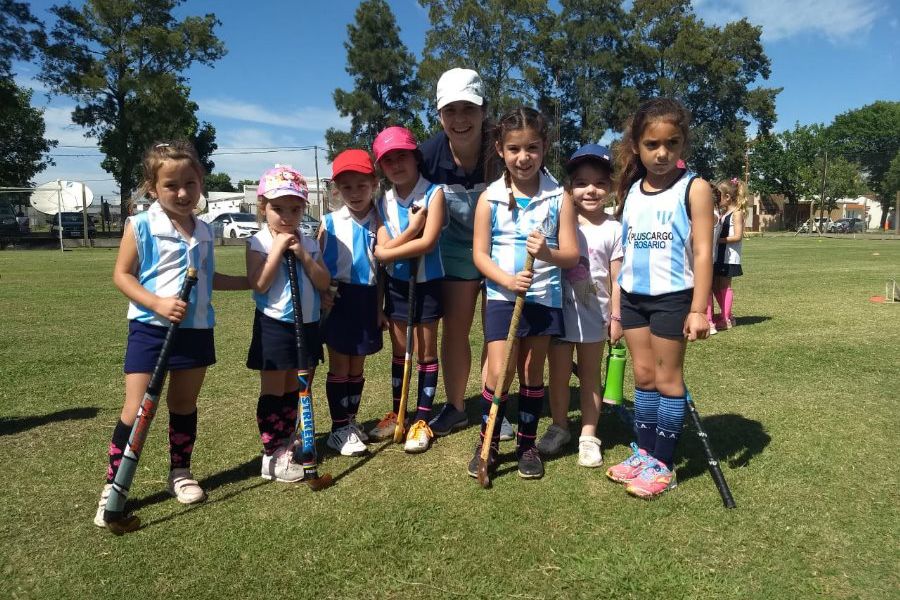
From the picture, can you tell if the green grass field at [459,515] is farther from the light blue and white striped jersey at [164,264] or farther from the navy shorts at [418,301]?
the light blue and white striped jersey at [164,264]

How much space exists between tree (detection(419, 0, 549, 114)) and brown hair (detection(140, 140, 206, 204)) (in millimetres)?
38943

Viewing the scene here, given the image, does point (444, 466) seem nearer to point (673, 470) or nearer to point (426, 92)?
point (673, 470)

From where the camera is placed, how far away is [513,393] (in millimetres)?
5414

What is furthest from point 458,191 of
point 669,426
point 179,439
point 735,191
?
point 735,191

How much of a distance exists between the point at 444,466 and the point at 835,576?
199cm

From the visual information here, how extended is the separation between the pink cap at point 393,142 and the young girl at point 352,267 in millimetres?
108

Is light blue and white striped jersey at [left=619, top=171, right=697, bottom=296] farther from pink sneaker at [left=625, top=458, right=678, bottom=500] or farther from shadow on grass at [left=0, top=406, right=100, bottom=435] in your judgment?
shadow on grass at [left=0, top=406, right=100, bottom=435]

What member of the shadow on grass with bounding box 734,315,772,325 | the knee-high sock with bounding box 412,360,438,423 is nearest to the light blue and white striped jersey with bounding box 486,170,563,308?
the knee-high sock with bounding box 412,360,438,423

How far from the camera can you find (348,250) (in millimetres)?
4027

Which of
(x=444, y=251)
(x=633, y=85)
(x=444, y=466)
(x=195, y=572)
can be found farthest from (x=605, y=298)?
(x=633, y=85)

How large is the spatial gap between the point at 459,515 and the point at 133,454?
5.14 feet

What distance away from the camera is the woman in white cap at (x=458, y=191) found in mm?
3980

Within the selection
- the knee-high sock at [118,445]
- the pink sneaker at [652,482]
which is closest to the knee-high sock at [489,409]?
the pink sneaker at [652,482]

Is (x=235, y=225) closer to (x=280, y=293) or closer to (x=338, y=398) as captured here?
(x=338, y=398)
